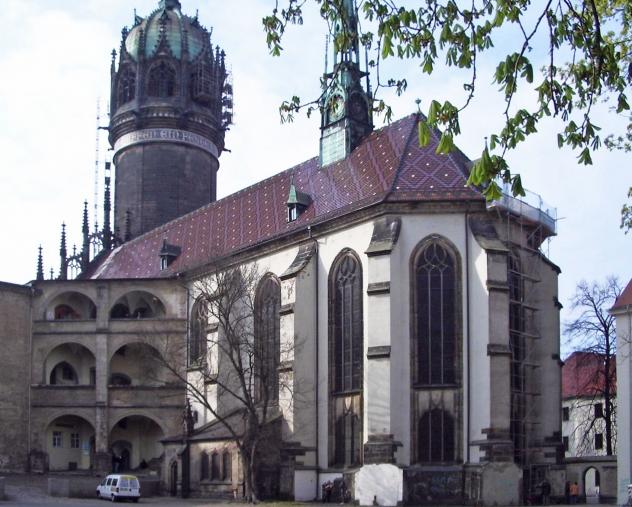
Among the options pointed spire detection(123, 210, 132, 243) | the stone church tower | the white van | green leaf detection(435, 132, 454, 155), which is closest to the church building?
the white van

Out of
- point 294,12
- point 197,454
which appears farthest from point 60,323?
point 294,12

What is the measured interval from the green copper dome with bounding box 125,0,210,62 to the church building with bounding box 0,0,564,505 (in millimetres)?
12223

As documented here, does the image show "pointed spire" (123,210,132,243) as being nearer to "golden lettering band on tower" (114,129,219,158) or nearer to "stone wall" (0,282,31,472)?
"golden lettering band on tower" (114,129,219,158)

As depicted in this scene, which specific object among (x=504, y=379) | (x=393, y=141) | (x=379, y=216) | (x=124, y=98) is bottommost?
(x=504, y=379)

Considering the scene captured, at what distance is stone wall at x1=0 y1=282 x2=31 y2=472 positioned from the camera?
1946 inches

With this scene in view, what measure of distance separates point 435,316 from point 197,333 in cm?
1598

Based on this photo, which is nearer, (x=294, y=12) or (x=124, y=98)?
(x=294, y=12)

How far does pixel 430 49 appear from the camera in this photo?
11.2 meters

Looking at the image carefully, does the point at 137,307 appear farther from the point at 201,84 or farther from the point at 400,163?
the point at 400,163

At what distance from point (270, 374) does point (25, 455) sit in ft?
46.5

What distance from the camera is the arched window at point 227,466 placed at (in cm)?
4262

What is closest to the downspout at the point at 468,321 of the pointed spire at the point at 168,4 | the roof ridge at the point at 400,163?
the roof ridge at the point at 400,163

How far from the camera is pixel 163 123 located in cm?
6216

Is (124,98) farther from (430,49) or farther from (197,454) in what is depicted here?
(430,49)
